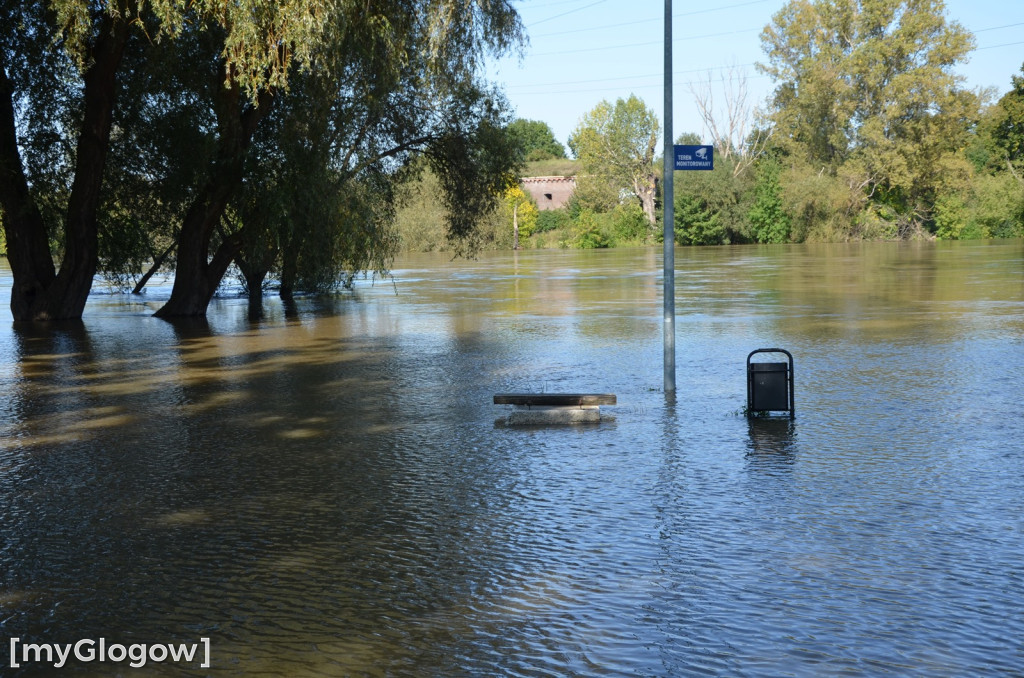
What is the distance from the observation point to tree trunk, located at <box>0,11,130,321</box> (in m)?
22.8

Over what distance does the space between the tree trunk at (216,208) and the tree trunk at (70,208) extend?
6.57ft

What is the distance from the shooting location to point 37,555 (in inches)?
257

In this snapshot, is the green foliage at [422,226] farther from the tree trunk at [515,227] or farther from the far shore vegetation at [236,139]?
the far shore vegetation at [236,139]

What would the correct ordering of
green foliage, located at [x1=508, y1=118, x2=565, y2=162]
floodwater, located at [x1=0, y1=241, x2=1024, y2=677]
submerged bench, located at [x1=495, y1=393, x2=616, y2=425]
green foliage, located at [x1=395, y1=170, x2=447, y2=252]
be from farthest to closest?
green foliage, located at [x1=508, y1=118, x2=565, y2=162] < green foliage, located at [x1=395, y1=170, x2=447, y2=252] < submerged bench, located at [x1=495, y1=393, x2=616, y2=425] < floodwater, located at [x1=0, y1=241, x2=1024, y2=677]

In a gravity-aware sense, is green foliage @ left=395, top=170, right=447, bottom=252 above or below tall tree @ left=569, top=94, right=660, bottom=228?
below

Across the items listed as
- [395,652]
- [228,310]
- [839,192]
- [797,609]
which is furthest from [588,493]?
[839,192]

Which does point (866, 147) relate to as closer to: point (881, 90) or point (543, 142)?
point (881, 90)

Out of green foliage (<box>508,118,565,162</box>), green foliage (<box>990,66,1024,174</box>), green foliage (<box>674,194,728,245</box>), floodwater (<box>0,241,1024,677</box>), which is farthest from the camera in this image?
green foliage (<box>508,118,565,162</box>)

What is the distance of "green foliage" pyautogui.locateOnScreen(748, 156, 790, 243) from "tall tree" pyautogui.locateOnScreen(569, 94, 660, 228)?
1719 centimetres

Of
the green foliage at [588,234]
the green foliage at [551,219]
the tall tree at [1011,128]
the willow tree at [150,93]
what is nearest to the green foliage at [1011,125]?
the tall tree at [1011,128]

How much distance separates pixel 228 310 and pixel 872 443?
75.3 feet

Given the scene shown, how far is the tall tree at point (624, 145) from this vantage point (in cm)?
10825

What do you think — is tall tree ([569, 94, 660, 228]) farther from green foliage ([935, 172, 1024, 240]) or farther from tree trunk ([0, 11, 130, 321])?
tree trunk ([0, 11, 130, 321])

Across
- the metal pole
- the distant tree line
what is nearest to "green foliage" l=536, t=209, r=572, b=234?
the distant tree line
